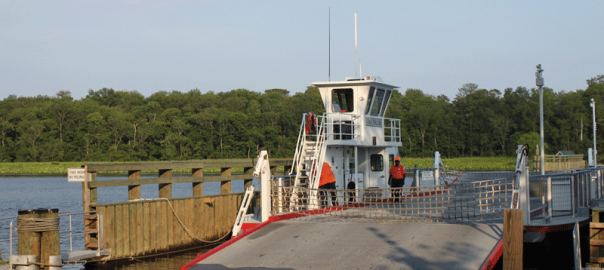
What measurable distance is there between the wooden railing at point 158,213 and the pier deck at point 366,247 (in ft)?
10.9

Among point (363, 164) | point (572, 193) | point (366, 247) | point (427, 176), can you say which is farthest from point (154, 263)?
point (427, 176)

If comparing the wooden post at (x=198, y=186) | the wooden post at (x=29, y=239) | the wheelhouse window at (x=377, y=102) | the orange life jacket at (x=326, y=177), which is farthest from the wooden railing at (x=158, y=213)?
the wheelhouse window at (x=377, y=102)

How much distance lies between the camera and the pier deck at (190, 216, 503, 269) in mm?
7656

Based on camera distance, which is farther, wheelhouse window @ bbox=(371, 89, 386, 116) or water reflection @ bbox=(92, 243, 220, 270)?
wheelhouse window @ bbox=(371, 89, 386, 116)

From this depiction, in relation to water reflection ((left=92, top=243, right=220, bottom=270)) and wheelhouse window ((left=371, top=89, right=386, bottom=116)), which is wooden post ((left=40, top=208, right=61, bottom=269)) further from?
wheelhouse window ((left=371, top=89, right=386, bottom=116))

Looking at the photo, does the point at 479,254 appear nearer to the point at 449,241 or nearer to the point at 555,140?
the point at 449,241

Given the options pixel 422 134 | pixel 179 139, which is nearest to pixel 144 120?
pixel 179 139

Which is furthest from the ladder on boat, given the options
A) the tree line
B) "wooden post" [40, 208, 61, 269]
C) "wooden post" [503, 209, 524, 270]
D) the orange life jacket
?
the tree line

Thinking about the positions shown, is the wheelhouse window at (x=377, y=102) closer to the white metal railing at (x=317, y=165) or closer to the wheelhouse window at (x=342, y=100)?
the wheelhouse window at (x=342, y=100)

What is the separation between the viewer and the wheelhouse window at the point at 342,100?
16172mm

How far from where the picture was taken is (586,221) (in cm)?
1026

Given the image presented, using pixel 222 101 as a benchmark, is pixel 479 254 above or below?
below

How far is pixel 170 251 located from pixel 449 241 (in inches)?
272

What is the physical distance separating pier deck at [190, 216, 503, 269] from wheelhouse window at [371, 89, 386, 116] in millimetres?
6999
